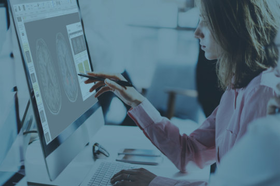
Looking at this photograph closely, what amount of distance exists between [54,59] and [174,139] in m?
0.57

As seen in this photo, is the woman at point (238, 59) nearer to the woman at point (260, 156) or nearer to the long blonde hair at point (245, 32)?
the long blonde hair at point (245, 32)

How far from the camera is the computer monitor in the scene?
78 centimetres

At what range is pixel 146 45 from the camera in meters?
1.58

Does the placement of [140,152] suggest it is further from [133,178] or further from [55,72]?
[55,72]

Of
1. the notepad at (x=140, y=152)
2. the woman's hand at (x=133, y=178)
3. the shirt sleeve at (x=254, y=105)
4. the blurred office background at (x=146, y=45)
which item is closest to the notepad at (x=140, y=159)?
the notepad at (x=140, y=152)

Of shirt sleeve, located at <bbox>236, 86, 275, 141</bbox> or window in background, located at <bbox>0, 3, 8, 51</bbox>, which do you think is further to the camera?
window in background, located at <bbox>0, 3, 8, 51</bbox>

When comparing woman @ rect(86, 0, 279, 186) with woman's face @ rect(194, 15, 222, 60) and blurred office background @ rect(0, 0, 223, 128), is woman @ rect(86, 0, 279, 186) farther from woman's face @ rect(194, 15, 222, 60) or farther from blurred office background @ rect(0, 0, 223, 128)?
blurred office background @ rect(0, 0, 223, 128)

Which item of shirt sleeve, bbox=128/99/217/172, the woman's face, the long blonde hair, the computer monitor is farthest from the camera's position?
shirt sleeve, bbox=128/99/217/172

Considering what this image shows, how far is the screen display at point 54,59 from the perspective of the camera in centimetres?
79

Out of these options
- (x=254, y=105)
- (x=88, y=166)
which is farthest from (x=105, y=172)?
(x=254, y=105)

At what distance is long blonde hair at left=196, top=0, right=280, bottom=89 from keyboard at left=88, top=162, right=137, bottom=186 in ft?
1.66

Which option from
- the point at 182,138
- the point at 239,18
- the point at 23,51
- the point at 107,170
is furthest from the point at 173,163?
the point at 23,51

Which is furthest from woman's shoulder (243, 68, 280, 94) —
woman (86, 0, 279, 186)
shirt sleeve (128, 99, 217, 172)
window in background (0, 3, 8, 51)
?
window in background (0, 3, 8, 51)

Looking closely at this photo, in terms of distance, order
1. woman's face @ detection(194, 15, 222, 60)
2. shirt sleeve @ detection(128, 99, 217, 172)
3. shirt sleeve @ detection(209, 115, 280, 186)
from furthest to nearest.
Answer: shirt sleeve @ detection(128, 99, 217, 172)
woman's face @ detection(194, 15, 222, 60)
shirt sleeve @ detection(209, 115, 280, 186)
